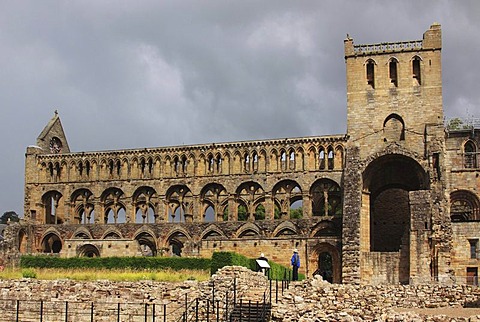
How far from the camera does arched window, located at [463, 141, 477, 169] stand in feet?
194

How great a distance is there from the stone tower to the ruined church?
0.27 ft

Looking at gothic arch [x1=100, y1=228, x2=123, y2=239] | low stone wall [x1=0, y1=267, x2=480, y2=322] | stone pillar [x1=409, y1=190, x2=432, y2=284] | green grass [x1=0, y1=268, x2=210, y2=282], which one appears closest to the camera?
low stone wall [x1=0, y1=267, x2=480, y2=322]

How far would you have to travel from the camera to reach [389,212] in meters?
58.1

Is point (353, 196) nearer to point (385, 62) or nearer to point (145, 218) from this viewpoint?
point (385, 62)

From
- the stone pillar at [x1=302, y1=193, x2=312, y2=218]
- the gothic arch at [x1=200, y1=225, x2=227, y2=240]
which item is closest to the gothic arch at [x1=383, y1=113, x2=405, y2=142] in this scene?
the stone pillar at [x1=302, y1=193, x2=312, y2=218]

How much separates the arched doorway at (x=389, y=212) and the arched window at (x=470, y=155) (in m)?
6.72

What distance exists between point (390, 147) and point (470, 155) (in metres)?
12.8

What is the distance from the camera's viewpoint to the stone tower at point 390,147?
4731 cm

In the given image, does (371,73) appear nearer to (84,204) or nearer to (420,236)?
(420,236)

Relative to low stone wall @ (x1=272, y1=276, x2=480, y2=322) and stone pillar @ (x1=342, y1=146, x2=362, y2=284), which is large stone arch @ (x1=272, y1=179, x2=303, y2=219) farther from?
low stone wall @ (x1=272, y1=276, x2=480, y2=322)

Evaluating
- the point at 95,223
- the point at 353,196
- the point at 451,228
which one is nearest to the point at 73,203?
the point at 95,223

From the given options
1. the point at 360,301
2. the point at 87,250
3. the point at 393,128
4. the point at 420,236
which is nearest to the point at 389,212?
the point at 393,128

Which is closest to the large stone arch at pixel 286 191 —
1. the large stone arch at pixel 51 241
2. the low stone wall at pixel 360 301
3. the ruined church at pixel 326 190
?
the ruined church at pixel 326 190

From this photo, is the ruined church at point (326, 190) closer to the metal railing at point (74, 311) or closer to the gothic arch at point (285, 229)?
the gothic arch at point (285, 229)
